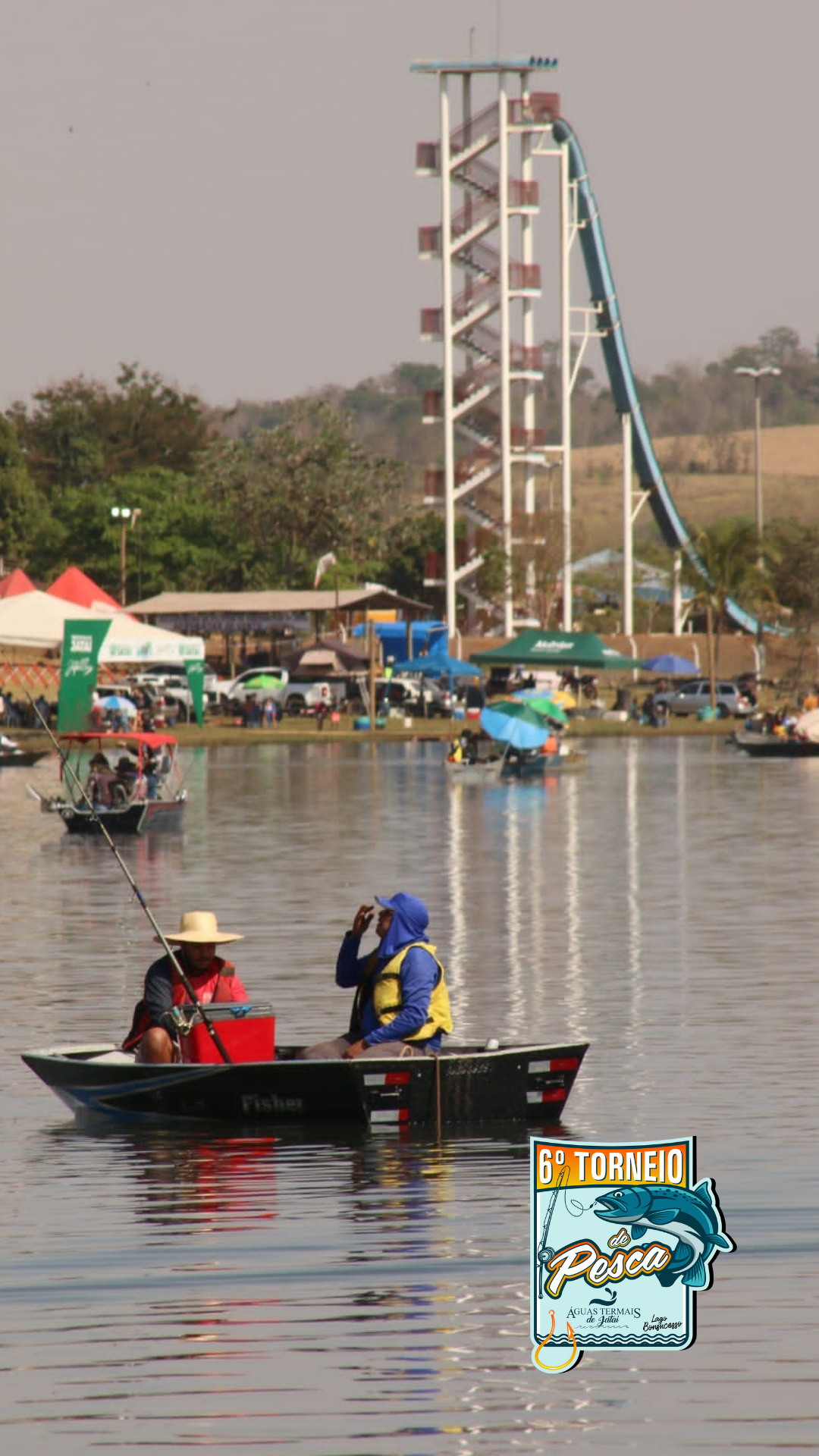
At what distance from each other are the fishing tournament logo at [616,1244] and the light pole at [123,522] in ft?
305

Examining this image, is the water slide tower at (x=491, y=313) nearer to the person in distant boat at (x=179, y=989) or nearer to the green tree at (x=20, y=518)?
the green tree at (x=20, y=518)

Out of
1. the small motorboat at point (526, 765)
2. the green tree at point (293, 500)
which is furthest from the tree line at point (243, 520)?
the small motorboat at point (526, 765)

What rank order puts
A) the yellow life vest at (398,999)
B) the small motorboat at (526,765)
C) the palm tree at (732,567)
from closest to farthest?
1. the yellow life vest at (398,999)
2. the small motorboat at (526,765)
3. the palm tree at (732,567)

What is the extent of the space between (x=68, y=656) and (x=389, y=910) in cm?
4397

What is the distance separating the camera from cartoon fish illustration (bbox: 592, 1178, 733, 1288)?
9.26 m

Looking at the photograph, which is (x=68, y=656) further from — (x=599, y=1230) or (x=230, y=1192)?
(x=599, y=1230)

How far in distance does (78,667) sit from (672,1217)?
50828mm

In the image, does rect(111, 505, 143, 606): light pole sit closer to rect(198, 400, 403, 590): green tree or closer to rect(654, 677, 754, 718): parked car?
rect(198, 400, 403, 590): green tree

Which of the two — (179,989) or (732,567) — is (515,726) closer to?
(732,567)

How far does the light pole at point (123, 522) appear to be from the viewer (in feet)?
339

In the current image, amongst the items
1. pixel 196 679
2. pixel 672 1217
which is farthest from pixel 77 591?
pixel 672 1217

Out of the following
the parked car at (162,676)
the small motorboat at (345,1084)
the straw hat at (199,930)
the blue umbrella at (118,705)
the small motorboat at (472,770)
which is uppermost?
the parked car at (162,676)

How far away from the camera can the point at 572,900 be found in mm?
36438

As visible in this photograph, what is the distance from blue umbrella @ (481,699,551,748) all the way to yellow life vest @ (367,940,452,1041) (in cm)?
5214
